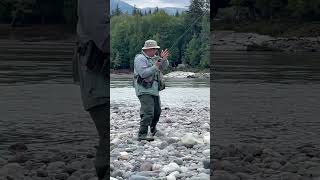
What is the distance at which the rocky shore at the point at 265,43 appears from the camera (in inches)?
1414

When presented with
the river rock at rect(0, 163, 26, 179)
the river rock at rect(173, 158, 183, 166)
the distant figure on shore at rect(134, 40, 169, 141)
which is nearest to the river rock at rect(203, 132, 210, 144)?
the distant figure on shore at rect(134, 40, 169, 141)

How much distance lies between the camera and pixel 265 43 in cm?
3731

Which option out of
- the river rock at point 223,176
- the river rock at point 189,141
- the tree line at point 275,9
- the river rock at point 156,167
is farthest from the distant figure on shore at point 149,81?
the tree line at point 275,9

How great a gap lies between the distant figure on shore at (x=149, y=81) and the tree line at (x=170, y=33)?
161 millimetres

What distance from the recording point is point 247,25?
32.8 metres

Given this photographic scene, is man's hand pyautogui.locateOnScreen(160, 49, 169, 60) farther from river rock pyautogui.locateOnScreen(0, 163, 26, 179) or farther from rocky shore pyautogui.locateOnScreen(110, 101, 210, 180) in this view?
river rock pyautogui.locateOnScreen(0, 163, 26, 179)

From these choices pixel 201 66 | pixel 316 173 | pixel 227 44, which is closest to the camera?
pixel 316 173

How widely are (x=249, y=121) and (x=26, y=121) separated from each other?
2856mm

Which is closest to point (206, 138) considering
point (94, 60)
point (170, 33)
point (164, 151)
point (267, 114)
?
point (164, 151)

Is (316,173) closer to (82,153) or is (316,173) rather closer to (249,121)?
(82,153)

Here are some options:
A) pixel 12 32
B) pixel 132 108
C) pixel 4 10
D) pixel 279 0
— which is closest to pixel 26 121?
pixel 132 108

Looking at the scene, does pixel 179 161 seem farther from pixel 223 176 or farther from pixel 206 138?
pixel 206 138

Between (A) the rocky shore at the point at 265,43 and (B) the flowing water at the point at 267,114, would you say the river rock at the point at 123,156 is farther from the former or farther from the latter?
(A) the rocky shore at the point at 265,43

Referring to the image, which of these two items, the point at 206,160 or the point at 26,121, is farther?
the point at 26,121
